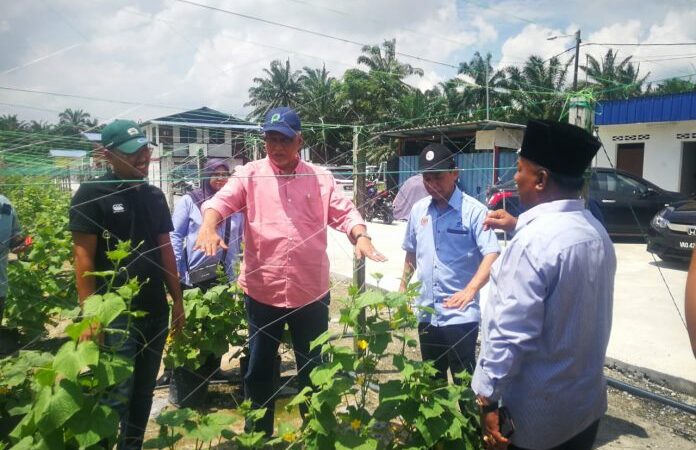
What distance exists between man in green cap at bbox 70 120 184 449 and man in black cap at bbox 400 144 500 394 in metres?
1.21

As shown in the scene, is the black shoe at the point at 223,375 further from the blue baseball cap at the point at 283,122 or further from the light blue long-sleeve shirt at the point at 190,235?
the blue baseball cap at the point at 283,122

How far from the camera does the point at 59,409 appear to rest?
4.89ft

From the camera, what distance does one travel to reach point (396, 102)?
27438 millimetres

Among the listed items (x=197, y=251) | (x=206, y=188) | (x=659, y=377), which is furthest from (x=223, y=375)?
(x=659, y=377)

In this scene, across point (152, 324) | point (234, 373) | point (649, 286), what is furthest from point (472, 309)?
point (649, 286)

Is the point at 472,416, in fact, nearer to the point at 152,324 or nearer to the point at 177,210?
the point at 152,324

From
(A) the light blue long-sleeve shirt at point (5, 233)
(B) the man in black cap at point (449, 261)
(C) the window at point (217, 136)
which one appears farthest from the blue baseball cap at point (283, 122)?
(C) the window at point (217, 136)

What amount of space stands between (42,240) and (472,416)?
426 centimetres

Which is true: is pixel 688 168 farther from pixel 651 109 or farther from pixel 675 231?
pixel 675 231

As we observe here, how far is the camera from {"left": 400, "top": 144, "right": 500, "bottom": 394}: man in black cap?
259 centimetres

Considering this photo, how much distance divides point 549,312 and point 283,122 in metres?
1.49

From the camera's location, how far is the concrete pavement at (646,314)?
163 inches

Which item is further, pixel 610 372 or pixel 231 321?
pixel 610 372

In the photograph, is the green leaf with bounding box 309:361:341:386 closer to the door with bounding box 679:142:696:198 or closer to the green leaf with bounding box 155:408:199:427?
the green leaf with bounding box 155:408:199:427
